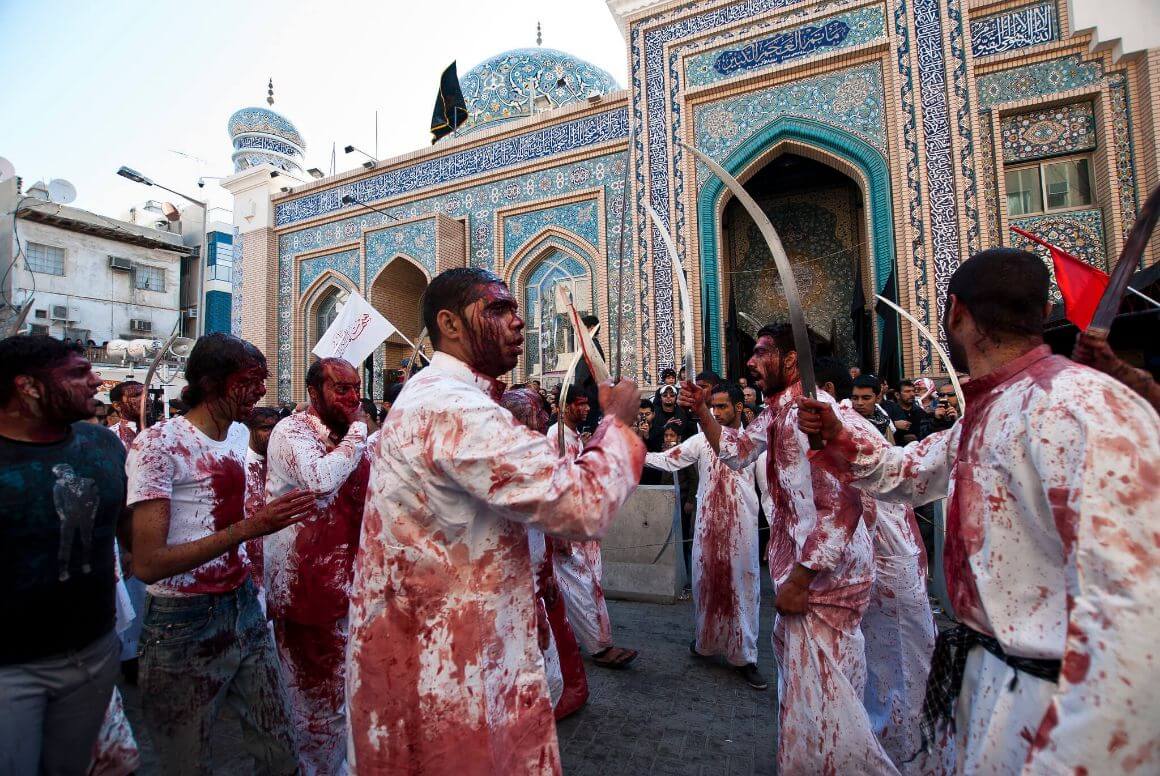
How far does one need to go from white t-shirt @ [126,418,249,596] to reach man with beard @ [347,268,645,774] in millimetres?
1105

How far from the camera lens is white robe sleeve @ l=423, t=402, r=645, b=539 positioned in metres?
1.31

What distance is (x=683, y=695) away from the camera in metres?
3.67

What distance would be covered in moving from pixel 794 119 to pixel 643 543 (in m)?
7.96

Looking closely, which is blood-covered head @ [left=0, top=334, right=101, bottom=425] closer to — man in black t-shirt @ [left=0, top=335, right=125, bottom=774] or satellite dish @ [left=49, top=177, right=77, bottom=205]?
man in black t-shirt @ [left=0, top=335, right=125, bottom=774]

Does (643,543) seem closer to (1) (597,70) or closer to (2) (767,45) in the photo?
(2) (767,45)

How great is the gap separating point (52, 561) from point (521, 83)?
16.8 meters

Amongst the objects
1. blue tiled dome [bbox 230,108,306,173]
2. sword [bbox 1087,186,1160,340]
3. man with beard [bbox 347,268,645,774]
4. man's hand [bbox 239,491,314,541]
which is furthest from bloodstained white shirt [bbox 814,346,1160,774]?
blue tiled dome [bbox 230,108,306,173]

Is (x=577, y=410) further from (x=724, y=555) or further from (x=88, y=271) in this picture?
(x=88, y=271)

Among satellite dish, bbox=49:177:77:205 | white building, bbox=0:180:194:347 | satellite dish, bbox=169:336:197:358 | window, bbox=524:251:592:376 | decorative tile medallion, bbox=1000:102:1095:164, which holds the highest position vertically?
satellite dish, bbox=49:177:77:205

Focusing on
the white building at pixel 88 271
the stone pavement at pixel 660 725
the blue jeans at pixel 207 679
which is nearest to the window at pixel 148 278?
the white building at pixel 88 271

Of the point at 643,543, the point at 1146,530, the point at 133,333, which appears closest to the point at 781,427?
the point at 1146,530

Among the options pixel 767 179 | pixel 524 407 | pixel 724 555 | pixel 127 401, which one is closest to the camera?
pixel 524 407

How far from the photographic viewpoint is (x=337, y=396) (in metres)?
2.91

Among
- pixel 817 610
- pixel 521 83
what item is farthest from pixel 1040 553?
pixel 521 83
